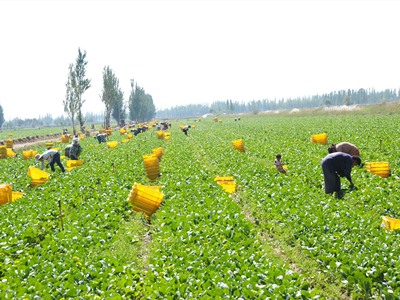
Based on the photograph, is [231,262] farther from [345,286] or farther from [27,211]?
[27,211]

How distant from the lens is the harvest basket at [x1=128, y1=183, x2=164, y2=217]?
8.16 metres

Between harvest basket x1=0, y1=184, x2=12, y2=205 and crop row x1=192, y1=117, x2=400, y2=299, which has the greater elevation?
harvest basket x1=0, y1=184, x2=12, y2=205

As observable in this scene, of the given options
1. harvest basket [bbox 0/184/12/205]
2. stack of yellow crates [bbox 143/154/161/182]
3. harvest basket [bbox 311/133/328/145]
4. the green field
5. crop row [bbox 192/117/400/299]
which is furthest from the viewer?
harvest basket [bbox 311/133/328/145]

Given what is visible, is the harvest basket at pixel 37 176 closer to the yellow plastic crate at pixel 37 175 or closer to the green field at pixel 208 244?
the yellow plastic crate at pixel 37 175

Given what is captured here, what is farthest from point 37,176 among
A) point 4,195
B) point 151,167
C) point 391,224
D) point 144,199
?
point 391,224

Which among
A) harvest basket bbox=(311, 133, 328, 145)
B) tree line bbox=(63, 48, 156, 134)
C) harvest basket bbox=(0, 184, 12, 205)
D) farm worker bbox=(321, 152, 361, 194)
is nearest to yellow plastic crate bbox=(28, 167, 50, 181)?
harvest basket bbox=(0, 184, 12, 205)

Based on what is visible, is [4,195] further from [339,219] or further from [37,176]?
[339,219]

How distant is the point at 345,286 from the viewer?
4.47 m

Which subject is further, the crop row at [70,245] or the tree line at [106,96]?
the tree line at [106,96]

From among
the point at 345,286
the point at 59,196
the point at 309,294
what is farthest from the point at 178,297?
the point at 59,196

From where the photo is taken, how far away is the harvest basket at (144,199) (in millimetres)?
8156

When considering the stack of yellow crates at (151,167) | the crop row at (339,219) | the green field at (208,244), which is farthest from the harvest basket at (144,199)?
the stack of yellow crates at (151,167)

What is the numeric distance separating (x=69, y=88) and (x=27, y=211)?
1882 inches

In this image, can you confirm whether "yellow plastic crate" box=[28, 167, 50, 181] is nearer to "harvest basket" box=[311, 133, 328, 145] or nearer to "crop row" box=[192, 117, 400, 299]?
"crop row" box=[192, 117, 400, 299]
